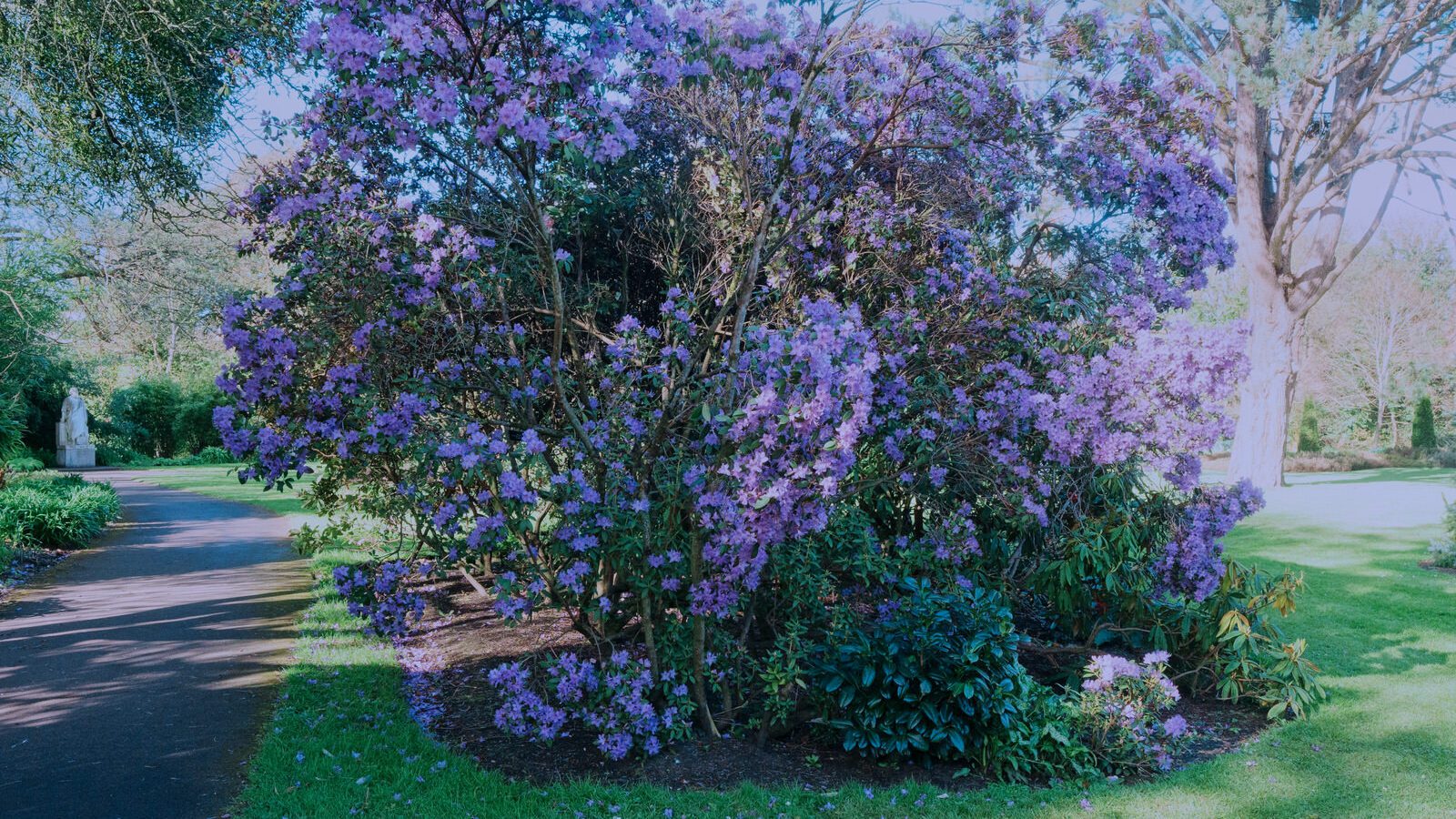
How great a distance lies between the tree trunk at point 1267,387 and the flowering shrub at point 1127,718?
41.1 ft

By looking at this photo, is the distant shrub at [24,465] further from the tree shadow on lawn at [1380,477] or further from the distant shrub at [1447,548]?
the tree shadow on lawn at [1380,477]

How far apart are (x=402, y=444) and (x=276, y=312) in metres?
0.90

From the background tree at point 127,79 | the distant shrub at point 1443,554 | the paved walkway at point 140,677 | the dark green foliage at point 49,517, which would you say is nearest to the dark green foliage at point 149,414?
the dark green foliage at point 49,517

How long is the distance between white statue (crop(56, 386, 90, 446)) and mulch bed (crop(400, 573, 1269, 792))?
21687 millimetres

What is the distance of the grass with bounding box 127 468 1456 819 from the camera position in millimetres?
3641

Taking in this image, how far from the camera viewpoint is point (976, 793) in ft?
12.5

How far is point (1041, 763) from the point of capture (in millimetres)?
4117

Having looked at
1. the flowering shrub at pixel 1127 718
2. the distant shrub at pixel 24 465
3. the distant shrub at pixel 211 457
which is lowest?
the distant shrub at pixel 211 457

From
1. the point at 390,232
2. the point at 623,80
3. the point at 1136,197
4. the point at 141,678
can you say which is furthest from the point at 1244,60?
the point at 141,678

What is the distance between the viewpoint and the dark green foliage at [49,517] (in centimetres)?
941

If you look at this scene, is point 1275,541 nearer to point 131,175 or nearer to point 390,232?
point 390,232

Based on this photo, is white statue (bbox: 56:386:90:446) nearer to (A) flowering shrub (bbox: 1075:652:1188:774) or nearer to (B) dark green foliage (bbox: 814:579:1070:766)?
(B) dark green foliage (bbox: 814:579:1070:766)

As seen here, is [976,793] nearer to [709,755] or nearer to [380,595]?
[709,755]

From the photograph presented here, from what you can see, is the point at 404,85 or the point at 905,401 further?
the point at 905,401
